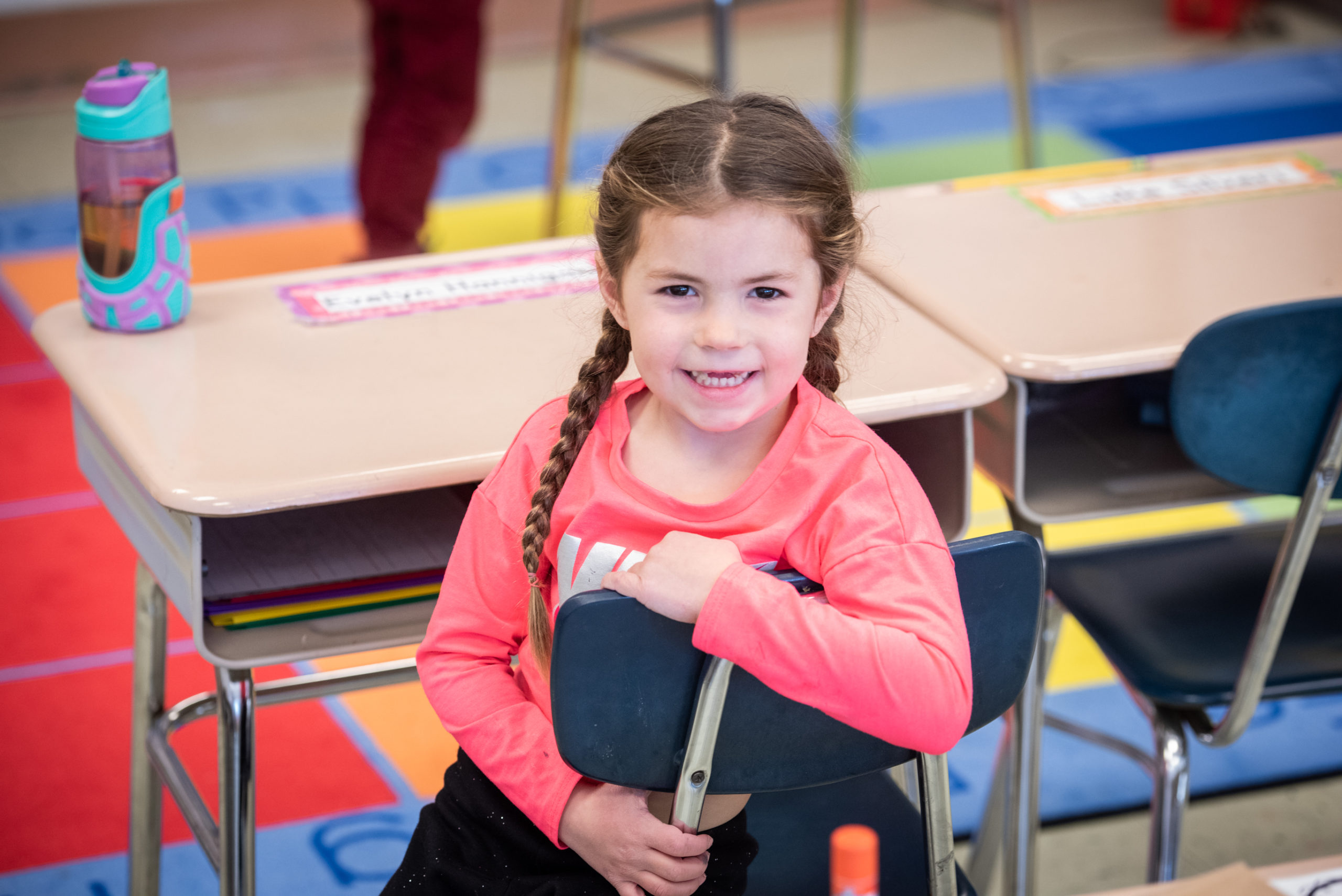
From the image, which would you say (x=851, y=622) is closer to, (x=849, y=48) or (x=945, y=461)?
(x=945, y=461)

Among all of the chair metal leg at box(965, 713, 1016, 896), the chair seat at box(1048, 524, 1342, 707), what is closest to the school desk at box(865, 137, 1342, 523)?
the chair seat at box(1048, 524, 1342, 707)

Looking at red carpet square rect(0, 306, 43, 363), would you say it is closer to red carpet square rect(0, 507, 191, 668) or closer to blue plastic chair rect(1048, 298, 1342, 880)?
red carpet square rect(0, 507, 191, 668)

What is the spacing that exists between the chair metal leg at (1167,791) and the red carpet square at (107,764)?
0.93m

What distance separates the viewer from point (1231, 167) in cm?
188

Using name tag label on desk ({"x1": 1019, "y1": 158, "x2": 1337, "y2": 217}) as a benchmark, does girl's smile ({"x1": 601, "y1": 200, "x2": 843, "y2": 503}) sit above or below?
above

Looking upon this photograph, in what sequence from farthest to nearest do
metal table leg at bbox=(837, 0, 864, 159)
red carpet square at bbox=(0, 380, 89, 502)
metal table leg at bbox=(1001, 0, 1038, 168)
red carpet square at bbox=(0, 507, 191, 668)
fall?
metal table leg at bbox=(837, 0, 864, 159), metal table leg at bbox=(1001, 0, 1038, 168), red carpet square at bbox=(0, 380, 89, 502), red carpet square at bbox=(0, 507, 191, 668)

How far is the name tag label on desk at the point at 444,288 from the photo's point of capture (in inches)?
59.4

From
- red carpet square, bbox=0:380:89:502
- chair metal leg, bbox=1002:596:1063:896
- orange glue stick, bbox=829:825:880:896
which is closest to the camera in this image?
orange glue stick, bbox=829:825:880:896

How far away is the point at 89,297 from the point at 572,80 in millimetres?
1938

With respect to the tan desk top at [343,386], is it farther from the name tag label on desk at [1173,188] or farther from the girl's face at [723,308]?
the name tag label on desk at [1173,188]

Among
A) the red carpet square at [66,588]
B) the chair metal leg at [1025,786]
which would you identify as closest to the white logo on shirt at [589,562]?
the chair metal leg at [1025,786]

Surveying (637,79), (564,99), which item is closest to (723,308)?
(564,99)

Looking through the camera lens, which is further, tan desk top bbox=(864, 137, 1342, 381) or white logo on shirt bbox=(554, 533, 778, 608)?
tan desk top bbox=(864, 137, 1342, 381)

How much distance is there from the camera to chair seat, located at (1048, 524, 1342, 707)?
55.3 inches
